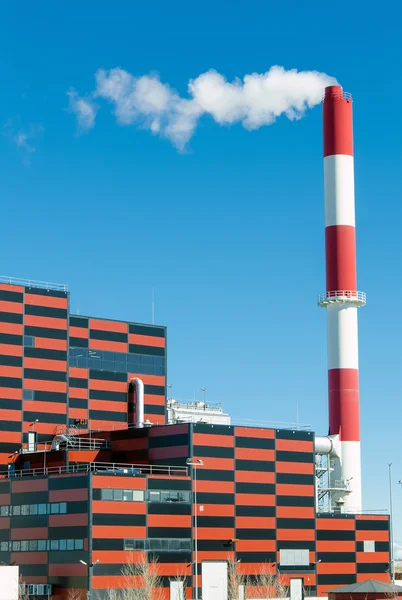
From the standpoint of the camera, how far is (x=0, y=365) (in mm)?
123375

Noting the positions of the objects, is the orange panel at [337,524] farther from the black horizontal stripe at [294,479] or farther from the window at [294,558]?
the black horizontal stripe at [294,479]

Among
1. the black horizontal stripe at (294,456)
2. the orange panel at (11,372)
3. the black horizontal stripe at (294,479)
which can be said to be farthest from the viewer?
the orange panel at (11,372)

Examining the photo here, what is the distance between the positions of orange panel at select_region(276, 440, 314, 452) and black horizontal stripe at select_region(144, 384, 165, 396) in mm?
24239

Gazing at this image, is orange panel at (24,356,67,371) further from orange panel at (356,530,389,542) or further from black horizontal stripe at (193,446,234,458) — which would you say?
orange panel at (356,530,389,542)

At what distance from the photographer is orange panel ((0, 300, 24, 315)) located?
408 ft

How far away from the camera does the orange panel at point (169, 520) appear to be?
105500mm

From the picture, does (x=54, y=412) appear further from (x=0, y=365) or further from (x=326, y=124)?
(x=326, y=124)

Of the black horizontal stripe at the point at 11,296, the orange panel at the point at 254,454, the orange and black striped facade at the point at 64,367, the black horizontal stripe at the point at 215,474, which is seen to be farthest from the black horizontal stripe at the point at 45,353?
the black horizontal stripe at the point at 215,474

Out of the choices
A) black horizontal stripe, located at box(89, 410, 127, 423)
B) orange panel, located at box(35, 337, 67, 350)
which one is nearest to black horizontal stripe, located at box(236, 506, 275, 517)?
black horizontal stripe, located at box(89, 410, 127, 423)

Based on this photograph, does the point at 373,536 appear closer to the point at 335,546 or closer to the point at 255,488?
the point at 335,546

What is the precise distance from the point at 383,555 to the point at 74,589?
40.7m

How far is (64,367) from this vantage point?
5103 inches

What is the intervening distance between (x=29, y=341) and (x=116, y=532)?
30424 millimetres

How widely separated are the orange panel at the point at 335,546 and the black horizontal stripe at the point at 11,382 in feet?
116
